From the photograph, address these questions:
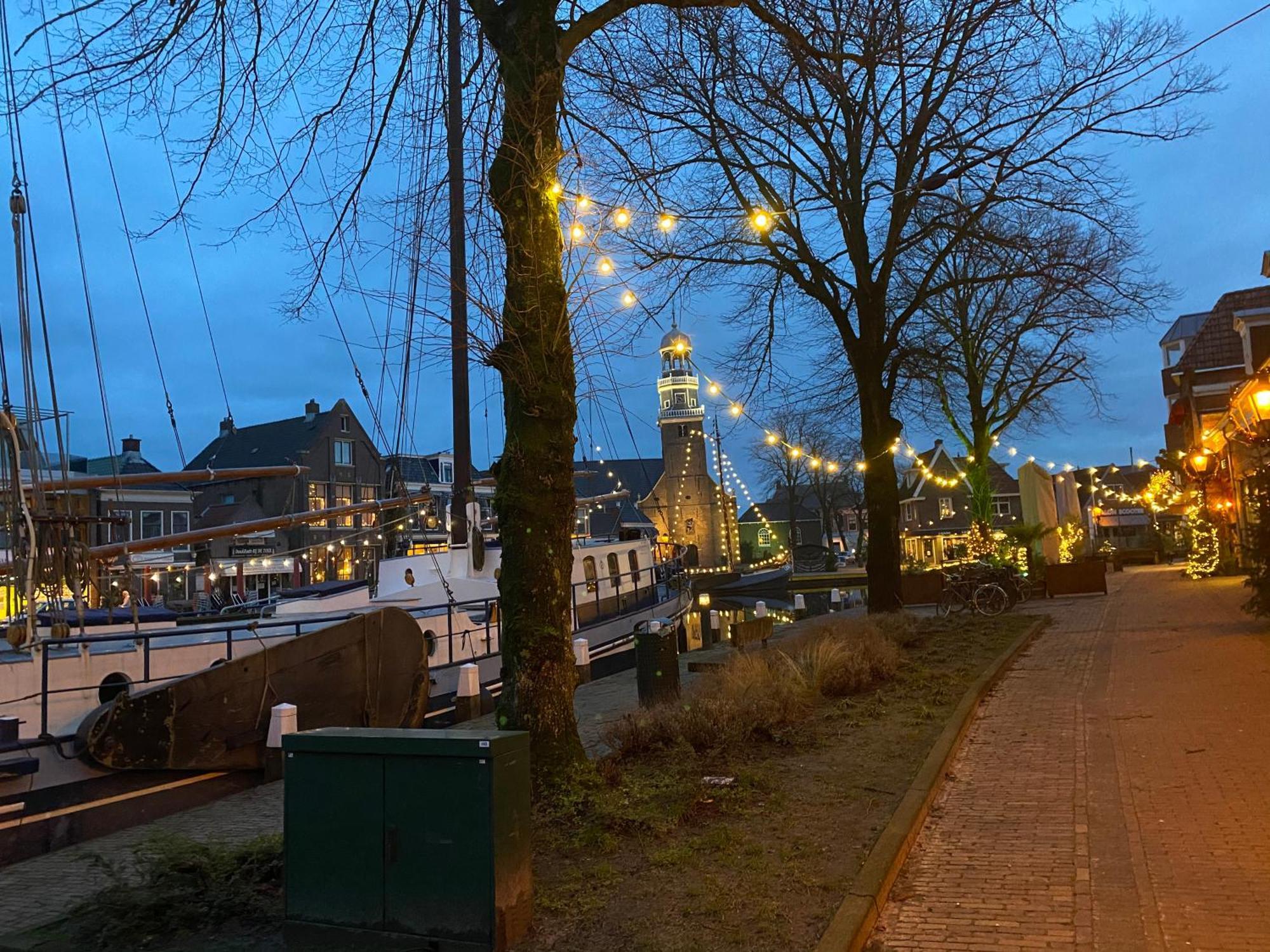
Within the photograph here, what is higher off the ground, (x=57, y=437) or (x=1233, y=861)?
(x=57, y=437)

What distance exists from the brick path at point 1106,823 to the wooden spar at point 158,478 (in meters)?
8.35

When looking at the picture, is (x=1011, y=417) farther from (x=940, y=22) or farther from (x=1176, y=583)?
(x=940, y=22)

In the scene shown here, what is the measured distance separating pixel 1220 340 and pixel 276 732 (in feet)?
109

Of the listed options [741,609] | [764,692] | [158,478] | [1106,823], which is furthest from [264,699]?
[741,609]

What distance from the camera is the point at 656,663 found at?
39.0 feet

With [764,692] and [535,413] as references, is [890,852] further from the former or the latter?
[764,692]

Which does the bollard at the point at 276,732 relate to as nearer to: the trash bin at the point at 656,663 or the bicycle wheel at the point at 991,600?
the trash bin at the point at 656,663

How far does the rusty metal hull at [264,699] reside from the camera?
30.0 feet

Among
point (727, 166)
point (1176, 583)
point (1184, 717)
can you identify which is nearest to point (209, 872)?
point (1184, 717)

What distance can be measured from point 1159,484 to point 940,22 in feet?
102

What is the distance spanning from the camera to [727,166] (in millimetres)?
17281

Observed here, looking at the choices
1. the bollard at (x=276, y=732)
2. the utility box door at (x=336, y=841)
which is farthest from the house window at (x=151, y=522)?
the utility box door at (x=336, y=841)

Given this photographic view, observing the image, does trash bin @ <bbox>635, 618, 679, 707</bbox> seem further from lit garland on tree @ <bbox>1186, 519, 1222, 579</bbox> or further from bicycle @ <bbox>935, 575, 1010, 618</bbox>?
lit garland on tree @ <bbox>1186, 519, 1222, 579</bbox>

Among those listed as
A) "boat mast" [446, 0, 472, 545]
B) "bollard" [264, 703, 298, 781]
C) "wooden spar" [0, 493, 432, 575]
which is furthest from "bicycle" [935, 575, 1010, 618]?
"boat mast" [446, 0, 472, 545]
